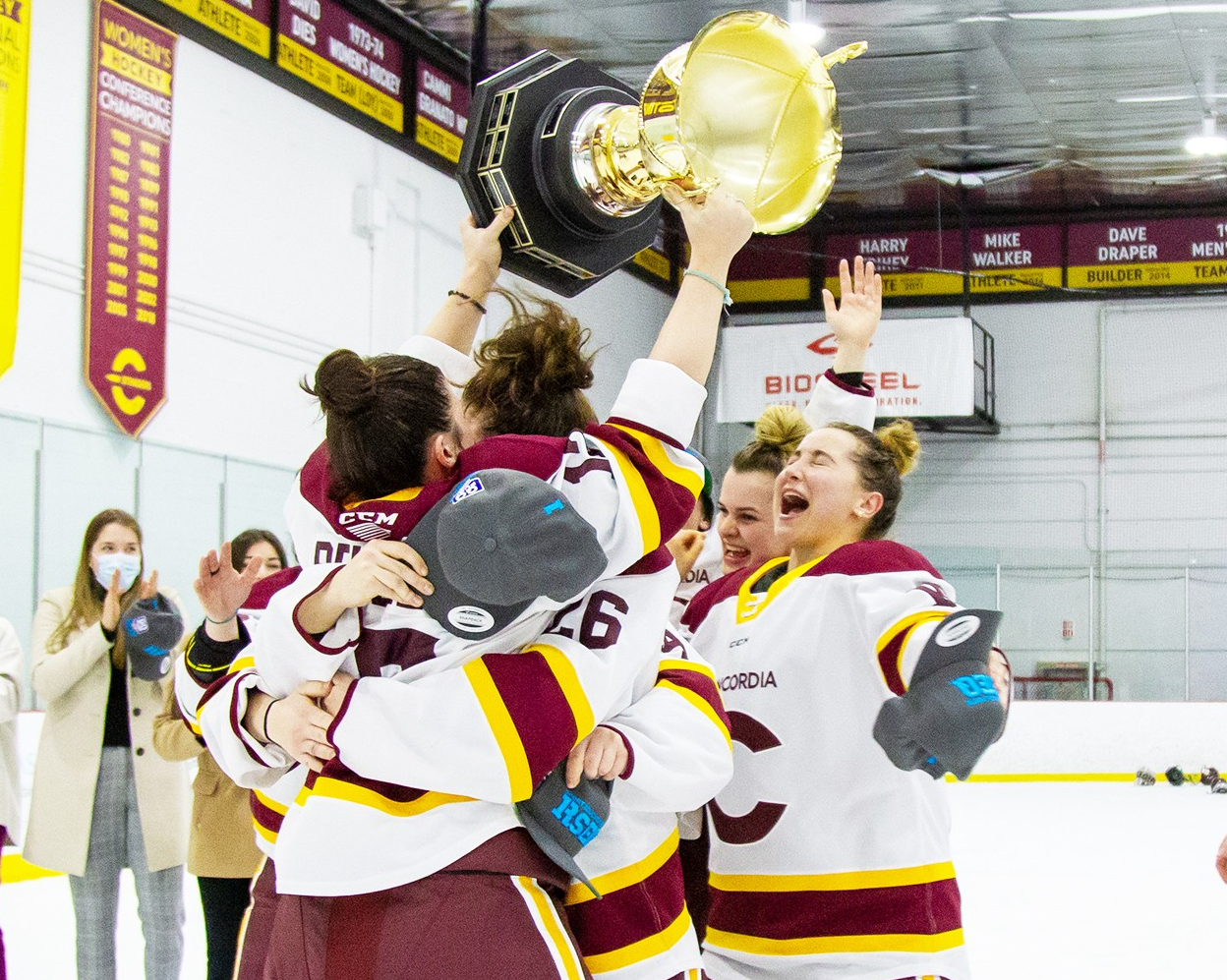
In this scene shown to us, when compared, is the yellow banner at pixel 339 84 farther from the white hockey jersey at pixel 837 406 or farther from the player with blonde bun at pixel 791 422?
the white hockey jersey at pixel 837 406

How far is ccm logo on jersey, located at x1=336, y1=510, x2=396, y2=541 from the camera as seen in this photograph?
1409 millimetres

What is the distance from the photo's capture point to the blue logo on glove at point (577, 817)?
1362mm

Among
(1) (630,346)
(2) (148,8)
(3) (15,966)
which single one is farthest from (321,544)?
(1) (630,346)

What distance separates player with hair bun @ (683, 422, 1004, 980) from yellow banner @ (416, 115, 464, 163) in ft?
29.0

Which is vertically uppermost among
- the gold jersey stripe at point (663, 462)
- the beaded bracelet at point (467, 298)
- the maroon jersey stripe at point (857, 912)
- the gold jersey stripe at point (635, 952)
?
the beaded bracelet at point (467, 298)

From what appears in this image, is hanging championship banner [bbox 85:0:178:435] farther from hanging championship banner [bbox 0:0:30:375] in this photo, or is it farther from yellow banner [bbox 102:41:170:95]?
hanging championship banner [bbox 0:0:30:375]

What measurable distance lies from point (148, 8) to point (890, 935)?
701 cm

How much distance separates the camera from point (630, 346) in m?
13.6

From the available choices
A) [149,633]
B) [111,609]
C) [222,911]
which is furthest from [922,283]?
[222,911]

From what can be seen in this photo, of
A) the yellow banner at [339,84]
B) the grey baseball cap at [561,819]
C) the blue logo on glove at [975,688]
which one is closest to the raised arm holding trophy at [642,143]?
the blue logo on glove at [975,688]

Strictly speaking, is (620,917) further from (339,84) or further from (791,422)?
(339,84)

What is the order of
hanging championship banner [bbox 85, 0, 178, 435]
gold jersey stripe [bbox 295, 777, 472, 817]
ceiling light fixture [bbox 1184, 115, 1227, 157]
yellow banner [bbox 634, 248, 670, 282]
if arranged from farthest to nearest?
yellow banner [bbox 634, 248, 670, 282] < ceiling light fixture [bbox 1184, 115, 1227, 157] < hanging championship banner [bbox 85, 0, 178, 435] < gold jersey stripe [bbox 295, 777, 472, 817]

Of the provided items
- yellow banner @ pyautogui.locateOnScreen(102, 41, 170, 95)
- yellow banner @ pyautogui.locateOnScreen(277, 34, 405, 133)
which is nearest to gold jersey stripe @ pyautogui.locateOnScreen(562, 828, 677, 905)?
yellow banner @ pyautogui.locateOnScreen(102, 41, 170, 95)

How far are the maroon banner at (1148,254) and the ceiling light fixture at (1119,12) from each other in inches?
199
